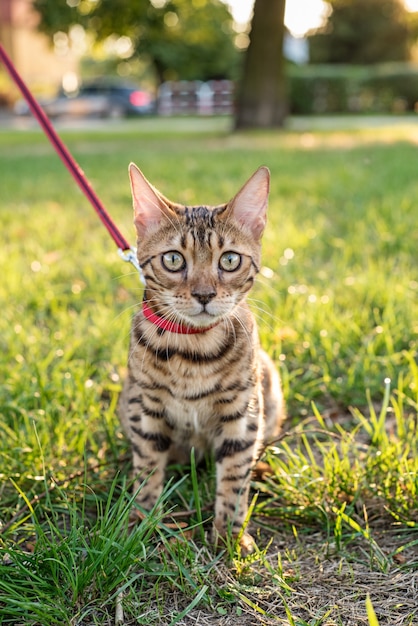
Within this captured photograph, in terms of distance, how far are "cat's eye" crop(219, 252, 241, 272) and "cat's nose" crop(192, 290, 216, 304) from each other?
118 millimetres

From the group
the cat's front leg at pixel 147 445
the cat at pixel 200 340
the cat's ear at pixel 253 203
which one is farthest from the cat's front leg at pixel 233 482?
the cat's ear at pixel 253 203

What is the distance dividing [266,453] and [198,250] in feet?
2.77

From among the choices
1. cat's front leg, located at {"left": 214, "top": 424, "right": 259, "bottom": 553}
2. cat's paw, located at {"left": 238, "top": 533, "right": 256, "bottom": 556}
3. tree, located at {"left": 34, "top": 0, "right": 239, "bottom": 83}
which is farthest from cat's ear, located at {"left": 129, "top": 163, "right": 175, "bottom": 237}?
tree, located at {"left": 34, "top": 0, "right": 239, "bottom": 83}

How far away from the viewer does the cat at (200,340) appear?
2.02m

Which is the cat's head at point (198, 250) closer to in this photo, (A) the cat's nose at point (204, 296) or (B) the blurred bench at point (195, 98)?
(A) the cat's nose at point (204, 296)

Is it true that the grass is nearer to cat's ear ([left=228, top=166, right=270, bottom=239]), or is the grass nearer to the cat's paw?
the cat's paw

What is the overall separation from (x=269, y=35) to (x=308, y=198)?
376 inches

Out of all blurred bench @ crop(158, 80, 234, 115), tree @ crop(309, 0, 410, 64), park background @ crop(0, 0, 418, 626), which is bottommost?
blurred bench @ crop(158, 80, 234, 115)

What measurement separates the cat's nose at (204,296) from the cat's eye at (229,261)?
118 mm

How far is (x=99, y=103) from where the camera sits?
102ft

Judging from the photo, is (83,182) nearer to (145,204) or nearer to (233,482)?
(145,204)

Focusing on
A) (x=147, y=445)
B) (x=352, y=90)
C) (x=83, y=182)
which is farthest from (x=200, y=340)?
(x=352, y=90)

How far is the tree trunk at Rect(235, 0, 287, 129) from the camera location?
1446 centimetres

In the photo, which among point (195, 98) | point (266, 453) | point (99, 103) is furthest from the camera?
point (195, 98)
